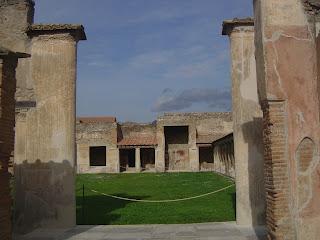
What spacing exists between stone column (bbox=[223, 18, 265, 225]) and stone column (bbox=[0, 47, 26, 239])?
173 inches

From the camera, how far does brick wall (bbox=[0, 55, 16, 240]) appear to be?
563cm

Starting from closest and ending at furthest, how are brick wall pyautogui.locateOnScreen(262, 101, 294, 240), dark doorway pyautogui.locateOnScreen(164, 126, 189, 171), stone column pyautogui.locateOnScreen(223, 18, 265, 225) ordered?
brick wall pyautogui.locateOnScreen(262, 101, 294, 240) < stone column pyautogui.locateOnScreen(223, 18, 265, 225) < dark doorway pyautogui.locateOnScreen(164, 126, 189, 171)

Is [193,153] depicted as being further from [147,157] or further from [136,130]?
[136,130]

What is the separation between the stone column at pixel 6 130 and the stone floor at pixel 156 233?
178cm

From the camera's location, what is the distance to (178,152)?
36.7 m

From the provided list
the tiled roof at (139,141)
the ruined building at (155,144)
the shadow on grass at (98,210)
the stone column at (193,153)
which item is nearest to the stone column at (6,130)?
the shadow on grass at (98,210)

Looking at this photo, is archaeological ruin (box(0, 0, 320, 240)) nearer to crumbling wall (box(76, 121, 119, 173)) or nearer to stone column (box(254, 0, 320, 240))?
stone column (box(254, 0, 320, 240))

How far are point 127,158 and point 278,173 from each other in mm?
31991

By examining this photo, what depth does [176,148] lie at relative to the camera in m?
36.8

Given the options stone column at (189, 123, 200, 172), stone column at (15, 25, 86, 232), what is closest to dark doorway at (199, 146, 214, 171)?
stone column at (189, 123, 200, 172)

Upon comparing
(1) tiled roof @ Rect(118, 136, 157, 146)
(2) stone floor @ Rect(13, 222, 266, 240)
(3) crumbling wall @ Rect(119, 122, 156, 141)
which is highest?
(3) crumbling wall @ Rect(119, 122, 156, 141)

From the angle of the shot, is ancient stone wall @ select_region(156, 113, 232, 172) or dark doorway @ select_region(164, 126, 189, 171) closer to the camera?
ancient stone wall @ select_region(156, 113, 232, 172)

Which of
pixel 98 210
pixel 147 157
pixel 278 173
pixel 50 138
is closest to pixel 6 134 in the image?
pixel 50 138

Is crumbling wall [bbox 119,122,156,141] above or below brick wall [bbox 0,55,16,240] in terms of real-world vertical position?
above
